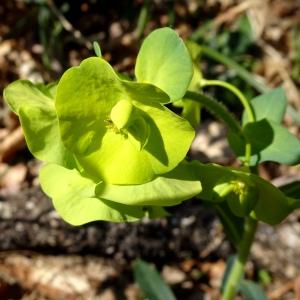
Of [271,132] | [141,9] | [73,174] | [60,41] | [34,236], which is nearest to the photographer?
[73,174]

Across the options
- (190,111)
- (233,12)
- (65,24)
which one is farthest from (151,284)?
(233,12)

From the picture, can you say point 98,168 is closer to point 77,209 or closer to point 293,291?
point 77,209

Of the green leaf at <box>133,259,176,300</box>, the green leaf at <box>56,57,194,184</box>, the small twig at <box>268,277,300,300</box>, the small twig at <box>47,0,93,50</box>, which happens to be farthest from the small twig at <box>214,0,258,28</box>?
the green leaf at <box>56,57,194,184</box>

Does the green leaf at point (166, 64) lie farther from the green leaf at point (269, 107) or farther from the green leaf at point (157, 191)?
the green leaf at point (269, 107)

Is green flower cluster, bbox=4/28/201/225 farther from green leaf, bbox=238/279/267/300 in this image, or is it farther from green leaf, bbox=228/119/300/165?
green leaf, bbox=238/279/267/300

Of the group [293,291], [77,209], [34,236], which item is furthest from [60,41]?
[77,209]

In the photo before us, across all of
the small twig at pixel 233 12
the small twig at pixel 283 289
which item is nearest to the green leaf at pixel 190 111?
the small twig at pixel 283 289
